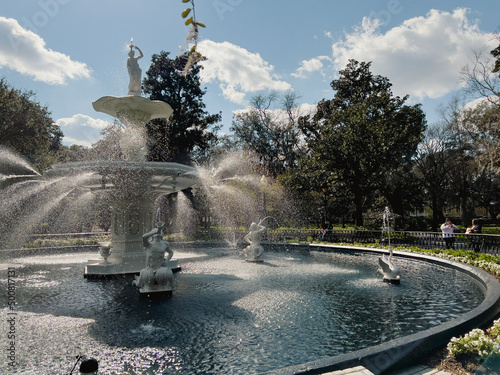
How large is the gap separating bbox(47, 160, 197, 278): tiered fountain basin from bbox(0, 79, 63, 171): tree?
54.8 ft

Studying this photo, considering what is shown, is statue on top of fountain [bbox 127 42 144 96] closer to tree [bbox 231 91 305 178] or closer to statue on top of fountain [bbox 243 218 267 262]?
statue on top of fountain [bbox 243 218 267 262]

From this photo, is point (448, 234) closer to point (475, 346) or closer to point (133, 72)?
point (475, 346)

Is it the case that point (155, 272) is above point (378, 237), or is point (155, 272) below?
above

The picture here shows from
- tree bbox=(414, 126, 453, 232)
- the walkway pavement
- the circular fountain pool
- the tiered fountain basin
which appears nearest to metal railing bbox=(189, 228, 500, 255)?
the circular fountain pool

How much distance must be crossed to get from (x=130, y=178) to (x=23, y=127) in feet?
66.8

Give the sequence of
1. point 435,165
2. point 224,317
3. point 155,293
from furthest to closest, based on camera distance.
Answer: point 435,165 < point 155,293 < point 224,317

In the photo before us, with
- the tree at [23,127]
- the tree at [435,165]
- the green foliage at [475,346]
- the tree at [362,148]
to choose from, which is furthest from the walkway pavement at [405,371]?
the tree at [435,165]

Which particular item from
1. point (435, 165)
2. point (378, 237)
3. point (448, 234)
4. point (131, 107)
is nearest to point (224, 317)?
point (131, 107)

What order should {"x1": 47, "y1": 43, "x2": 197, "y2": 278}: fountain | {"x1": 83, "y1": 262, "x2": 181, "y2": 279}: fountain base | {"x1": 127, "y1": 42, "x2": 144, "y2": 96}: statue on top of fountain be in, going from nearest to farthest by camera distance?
{"x1": 83, "y1": 262, "x2": 181, "y2": 279}: fountain base → {"x1": 47, "y1": 43, "x2": 197, "y2": 278}: fountain → {"x1": 127, "y1": 42, "x2": 144, "y2": 96}: statue on top of fountain

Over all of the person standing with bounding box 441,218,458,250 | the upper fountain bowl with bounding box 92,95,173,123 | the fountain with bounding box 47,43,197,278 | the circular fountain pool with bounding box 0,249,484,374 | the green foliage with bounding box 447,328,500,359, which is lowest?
the circular fountain pool with bounding box 0,249,484,374

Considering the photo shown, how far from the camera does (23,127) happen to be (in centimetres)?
2625

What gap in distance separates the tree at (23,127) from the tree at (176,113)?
9.14 meters

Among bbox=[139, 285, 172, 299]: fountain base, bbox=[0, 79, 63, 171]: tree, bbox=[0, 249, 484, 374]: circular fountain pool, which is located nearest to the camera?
bbox=[0, 249, 484, 374]: circular fountain pool

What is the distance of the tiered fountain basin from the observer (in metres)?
11.0
